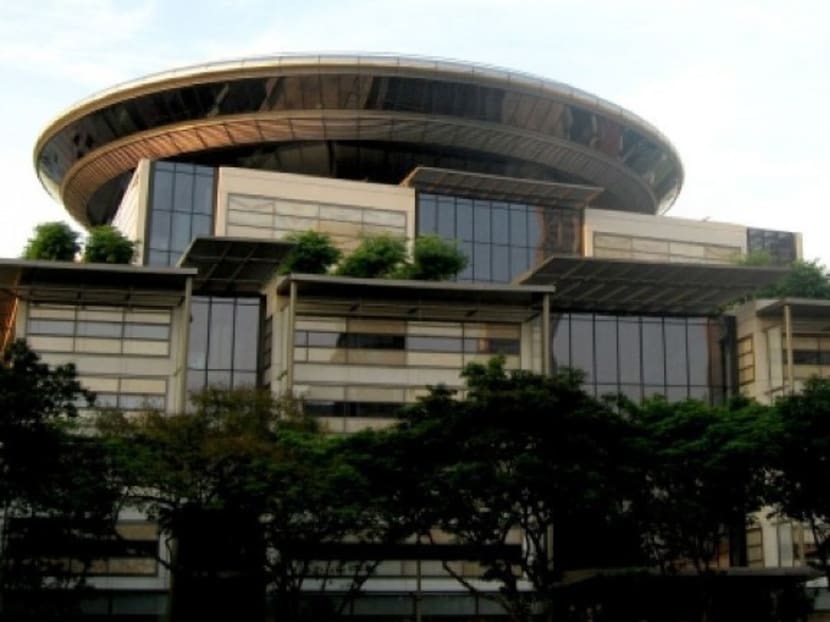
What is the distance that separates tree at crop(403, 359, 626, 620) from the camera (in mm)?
33594

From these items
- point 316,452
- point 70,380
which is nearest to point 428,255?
point 316,452

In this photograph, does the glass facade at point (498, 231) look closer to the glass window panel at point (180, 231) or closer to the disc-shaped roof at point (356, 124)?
the disc-shaped roof at point (356, 124)

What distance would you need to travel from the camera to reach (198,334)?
2020 inches

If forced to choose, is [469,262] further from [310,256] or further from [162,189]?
[162,189]

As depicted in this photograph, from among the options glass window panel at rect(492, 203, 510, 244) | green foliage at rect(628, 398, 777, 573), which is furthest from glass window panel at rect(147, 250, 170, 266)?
green foliage at rect(628, 398, 777, 573)

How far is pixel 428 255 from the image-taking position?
52156 millimetres

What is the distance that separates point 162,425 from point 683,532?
16.1 meters

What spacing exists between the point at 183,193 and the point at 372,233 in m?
9.94

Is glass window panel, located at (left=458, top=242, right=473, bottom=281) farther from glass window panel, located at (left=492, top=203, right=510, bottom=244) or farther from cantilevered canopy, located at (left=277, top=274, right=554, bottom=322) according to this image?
cantilevered canopy, located at (left=277, top=274, right=554, bottom=322)

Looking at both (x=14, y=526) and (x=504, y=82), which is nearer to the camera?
(x=14, y=526)

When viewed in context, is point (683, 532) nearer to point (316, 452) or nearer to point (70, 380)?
point (316, 452)

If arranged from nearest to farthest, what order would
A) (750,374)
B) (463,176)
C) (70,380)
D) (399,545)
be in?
(70,380) → (399,545) → (750,374) → (463,176)

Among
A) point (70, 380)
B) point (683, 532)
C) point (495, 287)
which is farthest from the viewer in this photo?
point (495, 287)

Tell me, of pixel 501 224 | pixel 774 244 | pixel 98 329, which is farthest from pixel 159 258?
pixel 774 244
